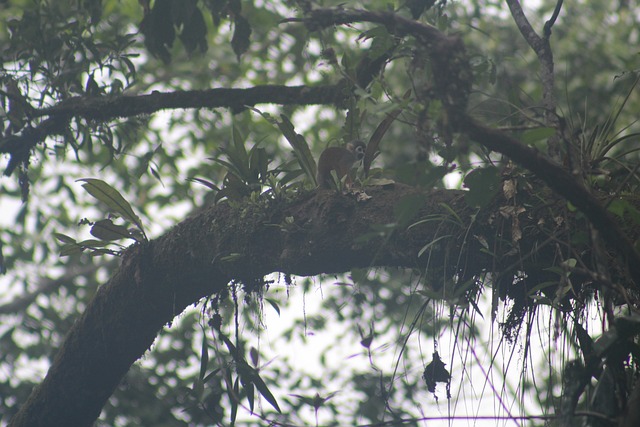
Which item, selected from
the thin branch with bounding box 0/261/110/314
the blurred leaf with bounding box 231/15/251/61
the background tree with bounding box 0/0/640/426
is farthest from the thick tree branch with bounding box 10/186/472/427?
the thin branch with bounding box 0/261/110/314

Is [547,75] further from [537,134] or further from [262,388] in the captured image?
[262,388]

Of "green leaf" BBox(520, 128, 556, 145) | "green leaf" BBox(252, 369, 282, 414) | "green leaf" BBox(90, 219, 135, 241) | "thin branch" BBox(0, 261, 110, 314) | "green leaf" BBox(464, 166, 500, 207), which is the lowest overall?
"green leaf" BBox(252, 369, 282, 414)

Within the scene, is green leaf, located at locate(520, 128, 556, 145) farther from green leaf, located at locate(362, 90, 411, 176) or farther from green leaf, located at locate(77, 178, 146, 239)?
green leaf, located at locate(77, 178, 146, 239)

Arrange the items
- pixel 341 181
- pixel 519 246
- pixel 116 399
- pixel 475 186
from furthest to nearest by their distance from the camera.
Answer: pixel 116 399 < pixel 341 181 < pixel 519 246 < pixel 475 186

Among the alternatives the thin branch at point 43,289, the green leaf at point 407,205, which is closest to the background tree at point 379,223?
the green leaf at point 407,205

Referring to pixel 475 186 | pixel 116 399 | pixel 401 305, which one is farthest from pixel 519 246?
pixel 401 305

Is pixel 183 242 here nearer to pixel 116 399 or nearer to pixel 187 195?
pixel 116 399

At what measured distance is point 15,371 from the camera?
4.53m

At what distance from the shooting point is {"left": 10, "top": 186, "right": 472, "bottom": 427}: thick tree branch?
65.4 inches

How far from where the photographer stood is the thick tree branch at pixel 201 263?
166 centimetres

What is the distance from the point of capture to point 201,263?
184 centimetres

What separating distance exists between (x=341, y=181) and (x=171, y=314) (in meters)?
0.70

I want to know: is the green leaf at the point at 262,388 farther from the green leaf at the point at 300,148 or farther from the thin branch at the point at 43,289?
the thin branch at the point at 43,289

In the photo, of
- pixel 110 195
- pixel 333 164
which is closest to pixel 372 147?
pixel 333 164
